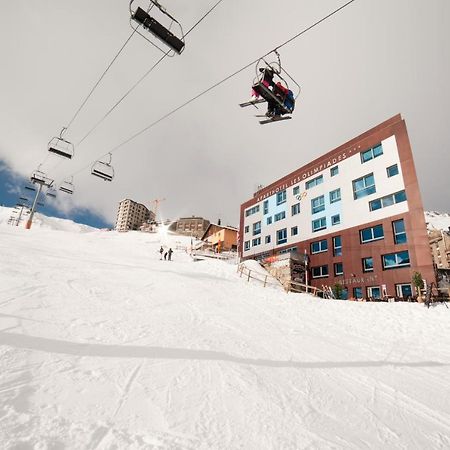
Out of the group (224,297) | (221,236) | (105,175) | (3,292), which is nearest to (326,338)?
(224,297)

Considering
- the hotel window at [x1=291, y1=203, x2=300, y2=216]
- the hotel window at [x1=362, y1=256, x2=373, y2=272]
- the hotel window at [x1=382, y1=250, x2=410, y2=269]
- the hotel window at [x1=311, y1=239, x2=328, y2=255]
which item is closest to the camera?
the hotel window at [x1=382, y1=250, x2=410, y2=269]

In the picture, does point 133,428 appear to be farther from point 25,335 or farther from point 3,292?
point 3,292

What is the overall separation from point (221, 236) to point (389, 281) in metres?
34.3

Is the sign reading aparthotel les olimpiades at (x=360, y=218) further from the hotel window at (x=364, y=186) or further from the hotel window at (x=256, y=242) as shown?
the hotel window at (x=256, y=242)

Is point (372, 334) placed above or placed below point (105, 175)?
below

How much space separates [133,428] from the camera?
306 centimetres

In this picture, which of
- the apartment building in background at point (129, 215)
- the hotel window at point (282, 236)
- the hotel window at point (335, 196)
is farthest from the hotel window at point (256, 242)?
the apartment building in background at point (129, 215)

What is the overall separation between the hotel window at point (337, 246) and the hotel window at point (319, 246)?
0.99 metres

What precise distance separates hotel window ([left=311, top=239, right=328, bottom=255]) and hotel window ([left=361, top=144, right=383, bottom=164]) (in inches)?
363

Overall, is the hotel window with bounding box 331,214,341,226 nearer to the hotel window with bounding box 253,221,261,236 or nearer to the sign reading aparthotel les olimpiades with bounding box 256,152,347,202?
the sign reading aparthotel les olimpiades with bounding box 256,152,347,202

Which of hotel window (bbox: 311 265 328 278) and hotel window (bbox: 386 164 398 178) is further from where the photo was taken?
hotel window (bbox: 311 265 328 278)

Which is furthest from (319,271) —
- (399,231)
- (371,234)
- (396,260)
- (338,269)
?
(399,231)

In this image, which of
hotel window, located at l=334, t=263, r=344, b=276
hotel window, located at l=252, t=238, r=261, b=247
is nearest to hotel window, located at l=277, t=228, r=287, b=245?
hotel window, located at l=252, t=238, r=261, b=247

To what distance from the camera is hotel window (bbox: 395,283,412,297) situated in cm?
2046
